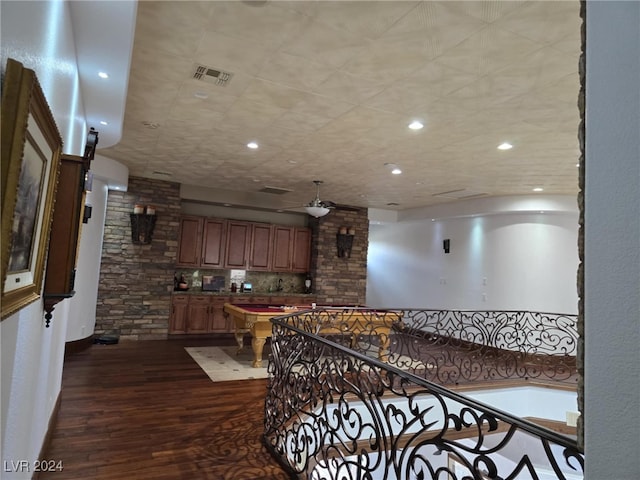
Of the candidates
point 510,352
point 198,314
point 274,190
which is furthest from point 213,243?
point 510,352

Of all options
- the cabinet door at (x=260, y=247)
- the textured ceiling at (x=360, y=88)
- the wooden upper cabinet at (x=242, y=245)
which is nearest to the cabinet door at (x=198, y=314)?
the wooden upper cabinet at (x=242, y=245)

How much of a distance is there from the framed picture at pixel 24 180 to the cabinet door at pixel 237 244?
6.63m

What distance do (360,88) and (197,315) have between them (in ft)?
19.5

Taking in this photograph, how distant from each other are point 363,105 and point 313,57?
3.07 feet

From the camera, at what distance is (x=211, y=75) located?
3.25 m

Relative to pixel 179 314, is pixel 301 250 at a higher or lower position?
higher

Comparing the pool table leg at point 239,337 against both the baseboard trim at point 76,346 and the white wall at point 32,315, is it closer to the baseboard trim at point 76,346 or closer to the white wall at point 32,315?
the baseboard trim at point 76,346

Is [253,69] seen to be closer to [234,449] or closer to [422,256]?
[234,449]

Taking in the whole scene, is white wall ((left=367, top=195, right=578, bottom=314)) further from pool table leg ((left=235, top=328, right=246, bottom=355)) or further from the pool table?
pool table leg ((left=235, top=328, right=246, bottom=355))

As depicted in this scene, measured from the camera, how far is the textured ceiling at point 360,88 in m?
2.44

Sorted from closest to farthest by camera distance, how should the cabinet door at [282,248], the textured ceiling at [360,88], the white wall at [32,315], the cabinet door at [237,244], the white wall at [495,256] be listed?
the white wall at [32,315], the textured ceiling at [360,88], the white wall at [495,256], the cabinet door at [237,244], the cabinet door at [282,248]

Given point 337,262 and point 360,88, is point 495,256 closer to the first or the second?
point 337,262

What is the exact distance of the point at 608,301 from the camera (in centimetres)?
76

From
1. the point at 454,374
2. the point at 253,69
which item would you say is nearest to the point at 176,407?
the point at 253,69
